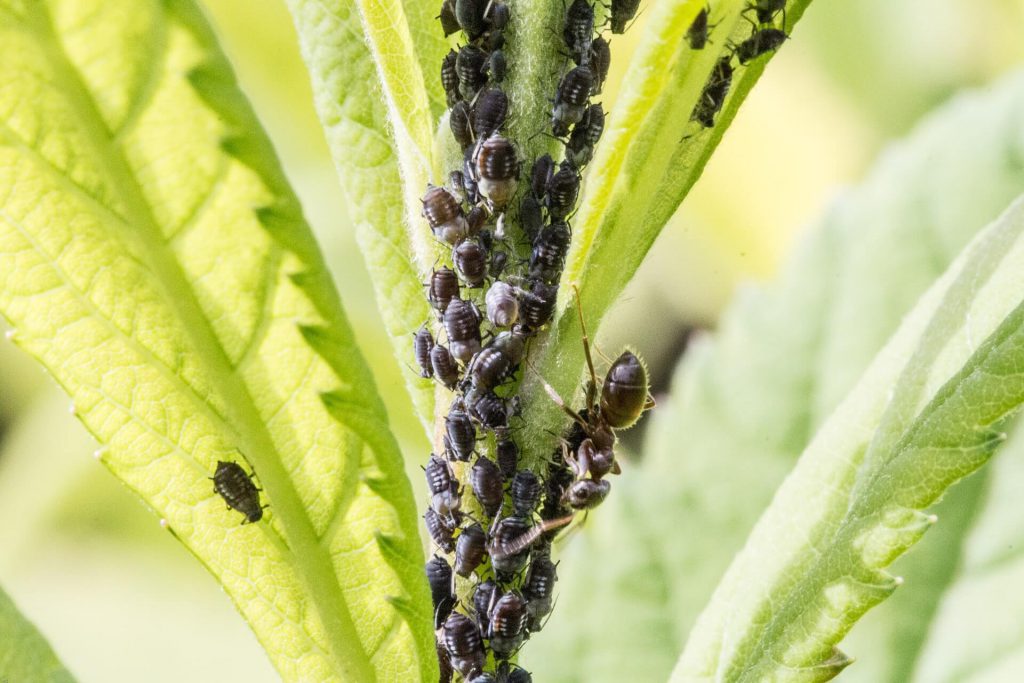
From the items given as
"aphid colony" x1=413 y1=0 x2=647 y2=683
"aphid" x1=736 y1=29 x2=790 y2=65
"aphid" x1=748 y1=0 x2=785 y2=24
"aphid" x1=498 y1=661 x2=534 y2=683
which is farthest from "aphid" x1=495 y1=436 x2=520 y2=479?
"aphid" x1=748 y1=0 x2=785 y2=24

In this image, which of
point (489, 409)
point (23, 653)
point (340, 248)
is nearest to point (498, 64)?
point (489, 409)

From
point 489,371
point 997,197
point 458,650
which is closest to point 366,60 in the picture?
point 489,371

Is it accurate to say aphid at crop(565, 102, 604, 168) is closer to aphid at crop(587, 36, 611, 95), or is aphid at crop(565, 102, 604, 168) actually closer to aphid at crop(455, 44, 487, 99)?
aphid at crop(587, 36, 611, 95)

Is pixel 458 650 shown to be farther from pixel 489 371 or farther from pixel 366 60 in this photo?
pixel 366 60

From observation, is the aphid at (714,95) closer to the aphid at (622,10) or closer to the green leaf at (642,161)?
the green leaf at (642,161)

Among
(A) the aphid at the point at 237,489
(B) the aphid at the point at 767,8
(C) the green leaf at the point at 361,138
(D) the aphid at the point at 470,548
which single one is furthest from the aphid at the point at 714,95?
(A) the aphid at the point at 237,489
